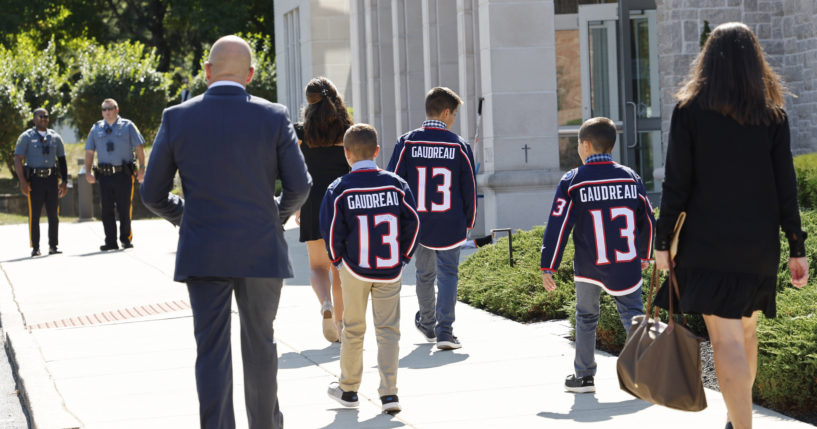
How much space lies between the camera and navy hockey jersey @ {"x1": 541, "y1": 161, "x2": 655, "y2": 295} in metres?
6.34

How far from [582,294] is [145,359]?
3.37 metres

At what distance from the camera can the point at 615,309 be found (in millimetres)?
7859

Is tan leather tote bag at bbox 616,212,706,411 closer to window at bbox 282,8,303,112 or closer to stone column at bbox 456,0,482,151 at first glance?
stone column at bbox 456,0,482,151

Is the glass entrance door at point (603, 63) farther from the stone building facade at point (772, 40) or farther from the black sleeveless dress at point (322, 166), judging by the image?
the black sleeveless dress at point (322, 166)

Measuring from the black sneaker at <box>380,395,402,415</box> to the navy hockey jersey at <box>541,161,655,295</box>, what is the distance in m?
1.10

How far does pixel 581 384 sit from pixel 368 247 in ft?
4.66

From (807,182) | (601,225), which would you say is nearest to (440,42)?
(807,182)

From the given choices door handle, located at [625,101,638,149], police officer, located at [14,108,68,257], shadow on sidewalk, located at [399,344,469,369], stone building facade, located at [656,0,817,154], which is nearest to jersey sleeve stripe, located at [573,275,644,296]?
shadow on sidewalk, located at [399,344,469,369]

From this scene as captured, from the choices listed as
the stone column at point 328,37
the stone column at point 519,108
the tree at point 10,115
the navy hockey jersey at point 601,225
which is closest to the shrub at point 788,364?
the navy hockey jersey at point 601,225

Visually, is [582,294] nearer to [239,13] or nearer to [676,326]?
[676,326]

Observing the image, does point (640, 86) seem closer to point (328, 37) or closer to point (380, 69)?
point (380, 69)

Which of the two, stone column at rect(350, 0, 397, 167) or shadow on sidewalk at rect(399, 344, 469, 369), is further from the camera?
stone column at rect(350, 0, 397, 167)

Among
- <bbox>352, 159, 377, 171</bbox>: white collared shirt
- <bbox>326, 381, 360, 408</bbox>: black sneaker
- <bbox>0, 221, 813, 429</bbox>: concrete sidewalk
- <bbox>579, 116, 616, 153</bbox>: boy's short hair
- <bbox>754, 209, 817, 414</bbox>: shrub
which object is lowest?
<bbox>0, 221, 813, 429</bbox>: concrete sidewalk

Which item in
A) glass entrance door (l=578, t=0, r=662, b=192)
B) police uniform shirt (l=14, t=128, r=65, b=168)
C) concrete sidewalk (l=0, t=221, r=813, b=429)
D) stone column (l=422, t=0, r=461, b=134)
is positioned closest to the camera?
concrete sidewalk (l=0, t=221, r=813, b=429)
